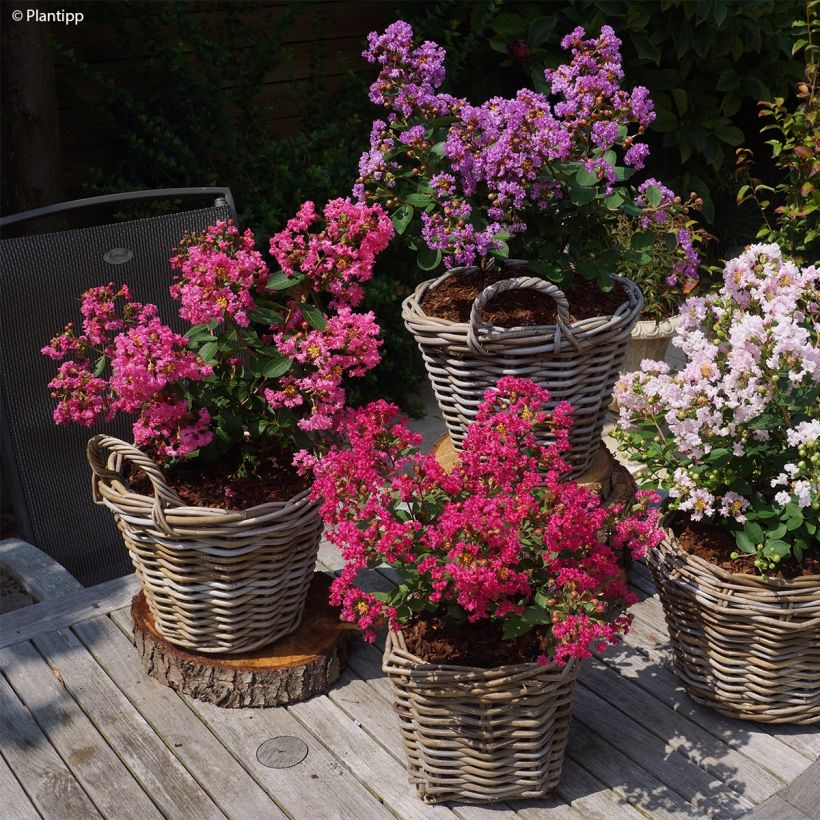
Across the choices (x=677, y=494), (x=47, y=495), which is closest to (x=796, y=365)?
(x=677, y=494)

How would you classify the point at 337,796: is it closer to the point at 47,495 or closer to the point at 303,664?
the point at 303,664

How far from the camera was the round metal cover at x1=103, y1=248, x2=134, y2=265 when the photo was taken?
7.92 feet

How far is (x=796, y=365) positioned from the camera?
5.64 feet

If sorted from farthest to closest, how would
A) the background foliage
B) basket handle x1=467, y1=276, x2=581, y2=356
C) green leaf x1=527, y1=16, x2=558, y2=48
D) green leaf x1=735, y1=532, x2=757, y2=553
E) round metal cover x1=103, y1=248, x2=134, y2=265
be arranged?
1. green leaf x1=527, y1=16, x2=558, y2=48
2. the background foliage
3. round metal cover x1=103, y1=248, x2=134, y2=265
4. basket handle x1=467, y1=276, x2=581, y2=356
5. green leaf x1=735, y1=532, x2=757, y2=553

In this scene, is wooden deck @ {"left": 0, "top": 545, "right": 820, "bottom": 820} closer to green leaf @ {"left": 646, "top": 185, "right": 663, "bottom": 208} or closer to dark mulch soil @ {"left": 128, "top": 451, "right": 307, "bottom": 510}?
dark mulch soil @ {"left": 128, "top": 451, "right": 307, "bottom": 510}

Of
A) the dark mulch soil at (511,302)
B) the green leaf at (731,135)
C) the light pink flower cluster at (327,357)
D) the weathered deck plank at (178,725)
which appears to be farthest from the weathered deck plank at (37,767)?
the green leaf at (731,135)

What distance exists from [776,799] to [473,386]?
0.91 meters

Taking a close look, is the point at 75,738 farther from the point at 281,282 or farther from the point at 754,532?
the point at 754,532

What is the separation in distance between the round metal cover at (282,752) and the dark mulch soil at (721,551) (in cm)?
80

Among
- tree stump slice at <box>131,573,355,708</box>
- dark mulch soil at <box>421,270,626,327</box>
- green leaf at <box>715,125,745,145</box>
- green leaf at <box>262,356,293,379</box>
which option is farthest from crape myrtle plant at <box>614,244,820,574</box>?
green leaf at <box>715,125,745,145</box>

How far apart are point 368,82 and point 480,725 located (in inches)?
113

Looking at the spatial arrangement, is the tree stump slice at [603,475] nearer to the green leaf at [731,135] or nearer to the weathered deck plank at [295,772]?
the weathered deck plank at [295,772]

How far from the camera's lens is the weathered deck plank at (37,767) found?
183cm

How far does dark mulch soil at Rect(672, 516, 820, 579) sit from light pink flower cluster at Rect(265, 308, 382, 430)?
2.23 ft
